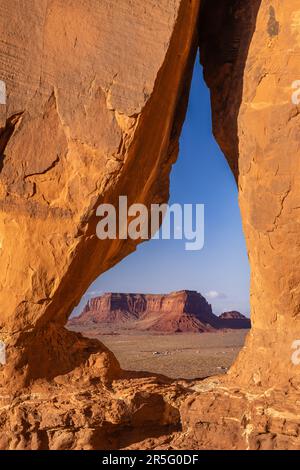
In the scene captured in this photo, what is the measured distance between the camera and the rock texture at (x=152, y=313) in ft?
181

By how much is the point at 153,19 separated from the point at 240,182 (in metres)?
1.90

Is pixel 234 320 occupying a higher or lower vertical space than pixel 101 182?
lower

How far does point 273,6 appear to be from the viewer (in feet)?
17.8

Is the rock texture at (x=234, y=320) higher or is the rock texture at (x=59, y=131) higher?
the rock texture at (x=59, y=131)

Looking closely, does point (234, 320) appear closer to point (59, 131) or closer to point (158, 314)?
point (158, 314)

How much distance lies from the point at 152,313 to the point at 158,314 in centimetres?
186

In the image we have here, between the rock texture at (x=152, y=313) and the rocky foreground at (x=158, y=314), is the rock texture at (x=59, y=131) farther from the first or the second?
the rocky foreground at (x=158, y=314)

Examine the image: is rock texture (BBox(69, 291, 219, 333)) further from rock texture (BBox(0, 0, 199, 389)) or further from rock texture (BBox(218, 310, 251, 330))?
rock texture (BBox(0, 0, 199, 389))

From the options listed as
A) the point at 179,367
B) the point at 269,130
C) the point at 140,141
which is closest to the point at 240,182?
the point at 269,130

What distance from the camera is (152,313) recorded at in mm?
64125

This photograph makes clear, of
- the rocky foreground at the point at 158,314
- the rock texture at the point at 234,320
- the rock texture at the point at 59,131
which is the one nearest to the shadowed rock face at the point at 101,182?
the rock texture at the point at 59,131

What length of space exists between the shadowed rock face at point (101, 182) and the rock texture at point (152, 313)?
48.0 m

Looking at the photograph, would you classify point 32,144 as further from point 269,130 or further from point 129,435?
point 129,435

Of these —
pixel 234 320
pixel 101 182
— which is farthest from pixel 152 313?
pixel 101 182
